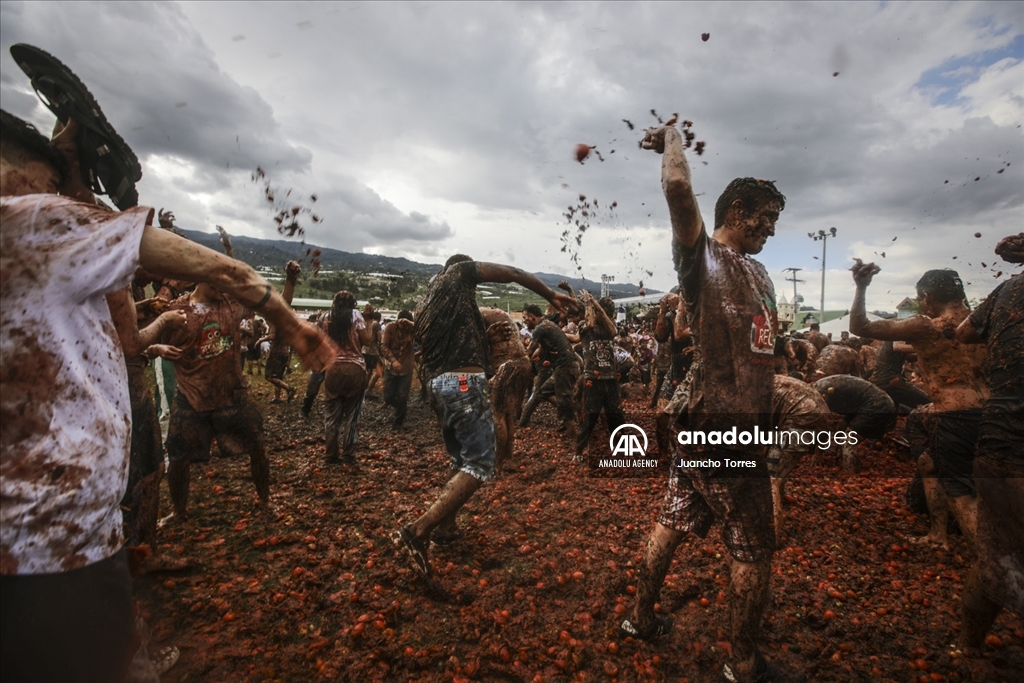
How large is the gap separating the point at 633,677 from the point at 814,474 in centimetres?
492

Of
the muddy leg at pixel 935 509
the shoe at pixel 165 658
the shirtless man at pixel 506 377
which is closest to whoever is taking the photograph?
the shoe at pixel 165 658

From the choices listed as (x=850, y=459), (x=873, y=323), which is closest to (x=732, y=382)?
(x=873, y=323)

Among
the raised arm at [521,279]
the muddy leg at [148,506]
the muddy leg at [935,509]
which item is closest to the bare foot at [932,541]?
the muddy leg at [935,509]

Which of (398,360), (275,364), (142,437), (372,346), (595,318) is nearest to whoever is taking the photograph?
(142,437)

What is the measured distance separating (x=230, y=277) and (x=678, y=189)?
2112 mm

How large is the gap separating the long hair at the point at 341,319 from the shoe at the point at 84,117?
4.19 m

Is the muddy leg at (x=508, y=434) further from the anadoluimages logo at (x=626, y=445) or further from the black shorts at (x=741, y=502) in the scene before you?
the black shorts at (x=741, y=502)

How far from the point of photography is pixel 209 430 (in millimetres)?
4363

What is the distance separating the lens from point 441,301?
4.06m

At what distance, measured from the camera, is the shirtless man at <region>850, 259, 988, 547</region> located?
12.1 ft

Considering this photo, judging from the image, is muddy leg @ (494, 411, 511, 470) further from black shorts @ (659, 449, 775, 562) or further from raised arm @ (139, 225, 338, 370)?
raised arm @ (139, 225, 338, 370)

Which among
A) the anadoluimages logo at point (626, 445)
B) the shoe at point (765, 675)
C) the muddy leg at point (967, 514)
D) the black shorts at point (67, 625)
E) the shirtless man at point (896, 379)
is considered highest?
the black shorts at point (67, 625)

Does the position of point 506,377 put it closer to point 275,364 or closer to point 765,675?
point 765,675

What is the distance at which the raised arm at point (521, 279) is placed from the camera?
12.8ft
